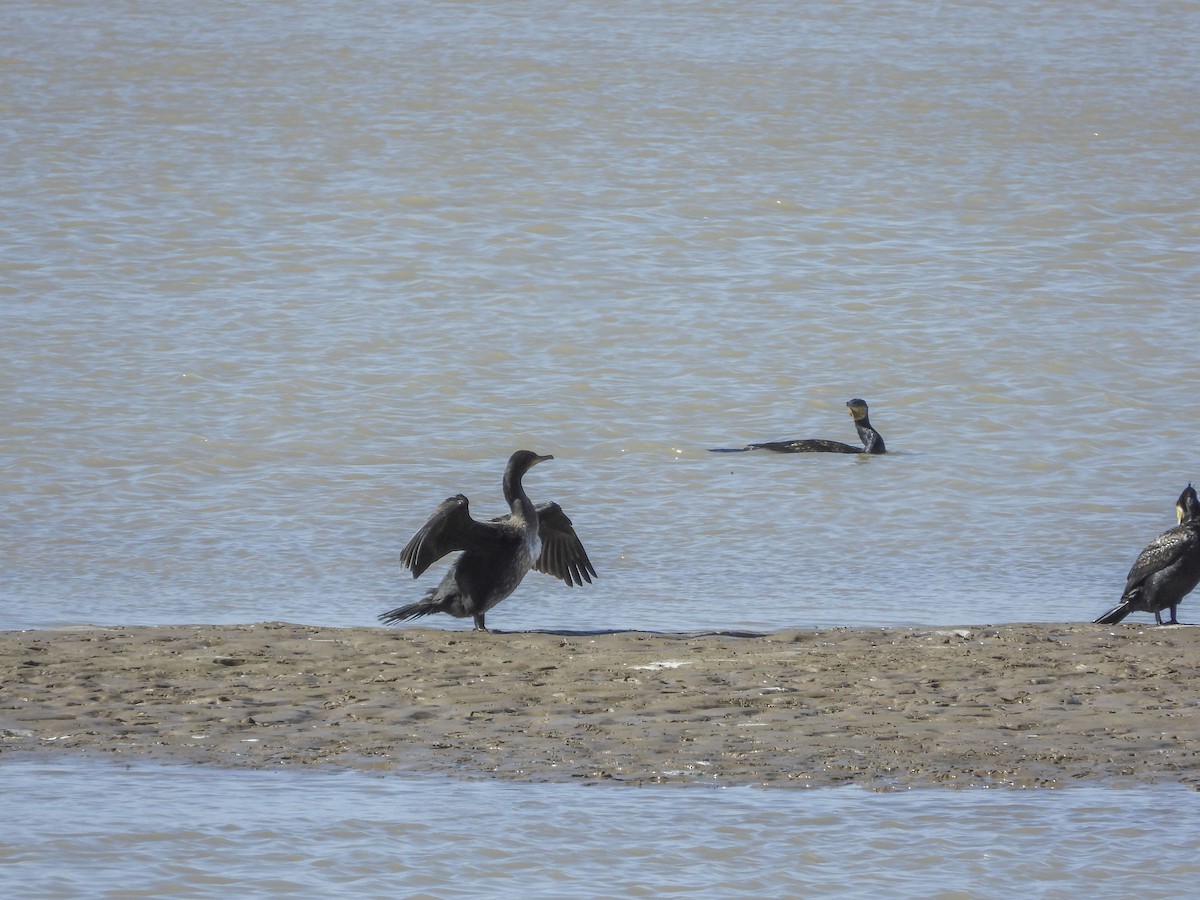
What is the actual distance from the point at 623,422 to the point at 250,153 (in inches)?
464

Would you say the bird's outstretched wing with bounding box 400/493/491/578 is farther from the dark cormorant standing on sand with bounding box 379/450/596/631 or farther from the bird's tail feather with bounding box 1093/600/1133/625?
the bird's tail feather with bounding box 1093/600/1133/625

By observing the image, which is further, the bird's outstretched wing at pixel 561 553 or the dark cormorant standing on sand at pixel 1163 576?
the bird's outstretched wing at pixel 561 553

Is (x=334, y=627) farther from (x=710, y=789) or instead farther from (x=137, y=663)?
(x=710, y=789)

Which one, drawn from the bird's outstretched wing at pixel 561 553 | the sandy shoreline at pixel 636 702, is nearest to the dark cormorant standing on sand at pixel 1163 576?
the sandy shoreline at pixel 636 702

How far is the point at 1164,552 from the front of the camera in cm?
966

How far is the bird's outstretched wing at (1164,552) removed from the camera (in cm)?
964

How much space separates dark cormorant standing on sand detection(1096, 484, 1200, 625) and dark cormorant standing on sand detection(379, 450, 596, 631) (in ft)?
9.40

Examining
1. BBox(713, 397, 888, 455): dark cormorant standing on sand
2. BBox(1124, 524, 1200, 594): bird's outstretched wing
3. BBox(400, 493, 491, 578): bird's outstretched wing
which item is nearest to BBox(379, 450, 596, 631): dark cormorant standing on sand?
BBox(400, 493, 491, 578): bird's outstretched wing

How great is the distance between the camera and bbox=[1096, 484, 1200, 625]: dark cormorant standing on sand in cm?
961

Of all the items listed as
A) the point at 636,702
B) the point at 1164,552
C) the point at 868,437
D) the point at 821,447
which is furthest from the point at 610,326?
the point at 636,702

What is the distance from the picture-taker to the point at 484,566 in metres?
9.69

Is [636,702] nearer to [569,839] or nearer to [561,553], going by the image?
[569,839]

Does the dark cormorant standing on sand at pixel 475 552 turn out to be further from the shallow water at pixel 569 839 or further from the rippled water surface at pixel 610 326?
the shallow water at pixel 569 839

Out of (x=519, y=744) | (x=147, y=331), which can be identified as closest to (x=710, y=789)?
(x=519, y=744)
